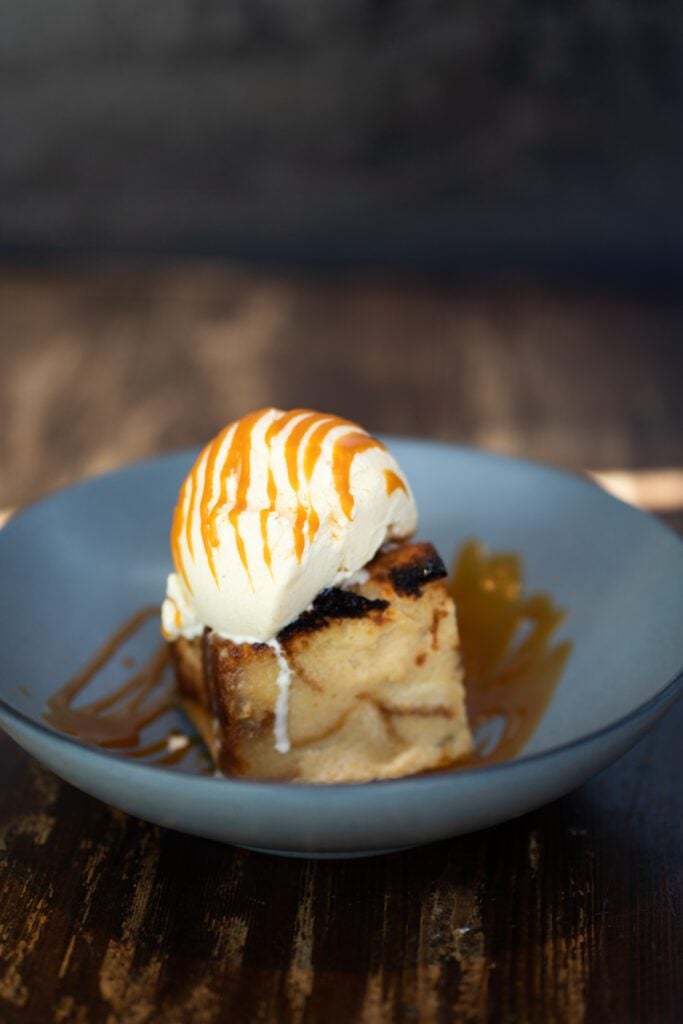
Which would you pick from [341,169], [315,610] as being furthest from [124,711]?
[341,169]

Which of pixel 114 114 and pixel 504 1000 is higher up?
pixel 504 1000

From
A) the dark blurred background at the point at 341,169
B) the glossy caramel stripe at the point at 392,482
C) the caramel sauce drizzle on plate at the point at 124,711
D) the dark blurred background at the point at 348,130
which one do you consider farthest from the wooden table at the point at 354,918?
the dark blurred background at the point at 348,130

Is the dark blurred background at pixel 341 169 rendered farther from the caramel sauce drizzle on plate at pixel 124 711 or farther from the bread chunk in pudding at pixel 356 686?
the bread chunk in pudding at pixel 356 686

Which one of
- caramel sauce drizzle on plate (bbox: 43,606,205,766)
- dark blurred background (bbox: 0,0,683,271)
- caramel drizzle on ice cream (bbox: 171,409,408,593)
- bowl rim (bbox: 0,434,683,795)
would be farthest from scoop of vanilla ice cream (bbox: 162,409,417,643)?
dark blurred background (bbox: 0,0,683,271)

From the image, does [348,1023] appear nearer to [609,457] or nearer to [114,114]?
[609,457]

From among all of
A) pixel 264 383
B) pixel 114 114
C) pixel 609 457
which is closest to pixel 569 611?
pixel 609 457
